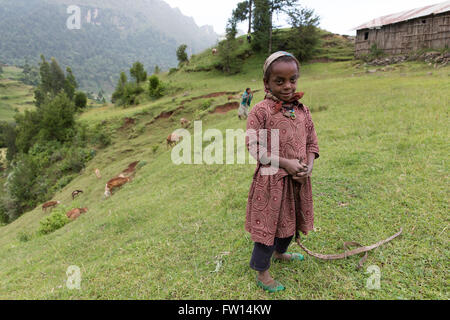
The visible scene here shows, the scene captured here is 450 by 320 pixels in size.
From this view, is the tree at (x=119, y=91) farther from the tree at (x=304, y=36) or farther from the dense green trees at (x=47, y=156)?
the tree at (x=304, y=36)

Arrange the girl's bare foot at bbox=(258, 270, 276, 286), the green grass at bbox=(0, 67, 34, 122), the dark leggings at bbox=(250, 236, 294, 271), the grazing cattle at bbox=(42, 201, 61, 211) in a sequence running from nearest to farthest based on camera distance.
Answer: the dark leggings at bbox=(250, 236, 294, 271) < the girl's bare foot at bbox=(258, 270, 276, 286) < the grazing cattle at bbox=(42, 201, 61, 211) < the green grass at bbox=(0, 67, 34, 122)

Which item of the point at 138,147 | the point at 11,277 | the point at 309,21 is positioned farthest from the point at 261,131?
the point at 309,21

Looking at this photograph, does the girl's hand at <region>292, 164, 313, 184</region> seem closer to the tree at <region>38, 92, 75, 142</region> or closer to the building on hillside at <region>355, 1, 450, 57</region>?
the building on hillside at <region>355, 1, 450, 57</region>

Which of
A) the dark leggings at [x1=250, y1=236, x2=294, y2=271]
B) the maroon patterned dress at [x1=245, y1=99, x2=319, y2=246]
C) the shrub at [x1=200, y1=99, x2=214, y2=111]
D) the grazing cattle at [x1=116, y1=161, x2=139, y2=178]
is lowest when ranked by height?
the grazing cattle at [x1=116, y1=161, x2=139, y2=178]

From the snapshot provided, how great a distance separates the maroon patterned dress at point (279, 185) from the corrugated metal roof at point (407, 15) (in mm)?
25118

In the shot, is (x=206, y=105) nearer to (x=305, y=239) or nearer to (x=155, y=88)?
(x=155, y=88)

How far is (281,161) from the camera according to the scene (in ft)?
6.38

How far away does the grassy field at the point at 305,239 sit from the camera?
2438mm

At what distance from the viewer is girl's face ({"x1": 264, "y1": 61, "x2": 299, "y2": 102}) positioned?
184 cm

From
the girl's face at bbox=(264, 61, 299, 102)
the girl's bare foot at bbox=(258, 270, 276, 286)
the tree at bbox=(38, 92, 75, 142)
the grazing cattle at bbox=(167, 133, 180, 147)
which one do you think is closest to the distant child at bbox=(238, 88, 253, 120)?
the grazing cattle at bbox=(167, 133, 180, 147)

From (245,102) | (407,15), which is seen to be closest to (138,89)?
(245,102)

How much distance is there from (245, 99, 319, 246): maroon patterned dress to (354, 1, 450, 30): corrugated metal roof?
82.4ft

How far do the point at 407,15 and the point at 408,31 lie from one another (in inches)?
66.8

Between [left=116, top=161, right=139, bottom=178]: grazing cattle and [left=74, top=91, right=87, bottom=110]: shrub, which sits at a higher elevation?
[left=74, top=91, right=87, bottom=110]: shrub
